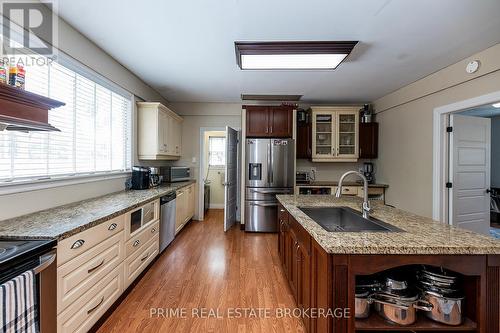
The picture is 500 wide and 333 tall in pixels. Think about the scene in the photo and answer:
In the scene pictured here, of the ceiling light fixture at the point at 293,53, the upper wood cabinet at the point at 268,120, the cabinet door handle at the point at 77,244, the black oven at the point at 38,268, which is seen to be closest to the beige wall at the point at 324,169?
the upper wood cabinet at the point at 268,120

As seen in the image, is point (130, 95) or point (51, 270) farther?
point (130, 95)

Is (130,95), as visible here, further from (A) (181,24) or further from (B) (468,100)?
(B) (468,100)

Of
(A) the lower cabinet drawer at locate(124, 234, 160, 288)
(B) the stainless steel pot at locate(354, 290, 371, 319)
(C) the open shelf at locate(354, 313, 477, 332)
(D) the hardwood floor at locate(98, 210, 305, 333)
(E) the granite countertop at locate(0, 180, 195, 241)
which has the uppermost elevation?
(E) the granite countertop at locate(0, 180, 195, 241)

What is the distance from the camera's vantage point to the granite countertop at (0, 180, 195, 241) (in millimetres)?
1338

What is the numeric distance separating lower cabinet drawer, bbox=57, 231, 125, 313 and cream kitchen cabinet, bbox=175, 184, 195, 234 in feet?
5.82

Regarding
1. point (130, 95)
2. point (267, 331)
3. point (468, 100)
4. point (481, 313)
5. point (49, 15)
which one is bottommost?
point (267, 331)

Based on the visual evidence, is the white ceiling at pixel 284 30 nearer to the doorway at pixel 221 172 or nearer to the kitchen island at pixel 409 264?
the doorway at pixel 221 172

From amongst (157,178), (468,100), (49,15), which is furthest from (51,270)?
(468,100)

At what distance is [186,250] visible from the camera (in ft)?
11.0

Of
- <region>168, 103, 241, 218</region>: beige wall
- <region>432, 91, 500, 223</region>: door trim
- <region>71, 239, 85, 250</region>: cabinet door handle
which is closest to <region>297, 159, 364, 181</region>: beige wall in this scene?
<region>168, 103, 241, 218</region>: beige wall

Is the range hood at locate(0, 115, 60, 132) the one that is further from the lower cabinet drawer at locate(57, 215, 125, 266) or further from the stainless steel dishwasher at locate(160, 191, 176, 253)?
the stainless steel dishwasher at locate(160, 191, 176, 253)

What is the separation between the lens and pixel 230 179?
14.4 feet

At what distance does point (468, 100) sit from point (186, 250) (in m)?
4.11

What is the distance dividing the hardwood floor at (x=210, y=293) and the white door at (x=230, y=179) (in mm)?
761
